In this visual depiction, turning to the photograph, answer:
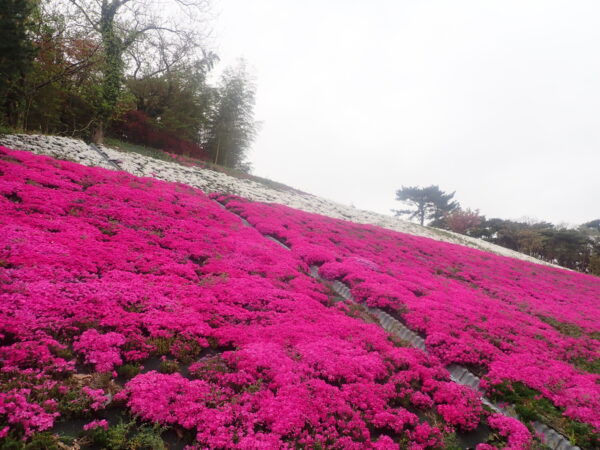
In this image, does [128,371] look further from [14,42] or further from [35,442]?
[14,42]

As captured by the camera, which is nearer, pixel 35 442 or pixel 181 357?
pixel 35 442

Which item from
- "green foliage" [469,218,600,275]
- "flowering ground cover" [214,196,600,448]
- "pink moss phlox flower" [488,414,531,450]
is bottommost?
"pink moss phlox flower" [488,414,531,450]

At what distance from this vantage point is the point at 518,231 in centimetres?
5406

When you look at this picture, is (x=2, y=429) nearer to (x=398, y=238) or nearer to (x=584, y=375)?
(x=584, y=375)

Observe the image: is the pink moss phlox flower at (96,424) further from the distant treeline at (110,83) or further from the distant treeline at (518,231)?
the distant treeline at (518,231)

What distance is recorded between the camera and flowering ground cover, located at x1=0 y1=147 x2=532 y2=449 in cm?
486

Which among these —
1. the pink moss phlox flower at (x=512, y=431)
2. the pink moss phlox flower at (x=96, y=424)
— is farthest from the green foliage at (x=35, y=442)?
the pink moss phlox flower at (x=512, y=431)

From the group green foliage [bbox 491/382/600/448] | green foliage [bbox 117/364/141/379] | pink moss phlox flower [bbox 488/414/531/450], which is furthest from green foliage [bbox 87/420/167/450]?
green foliage [bbox 491/382/600/448]

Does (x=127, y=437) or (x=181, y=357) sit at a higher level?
(x=181, y=357)

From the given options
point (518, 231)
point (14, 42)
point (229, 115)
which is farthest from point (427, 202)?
point (14, 42)

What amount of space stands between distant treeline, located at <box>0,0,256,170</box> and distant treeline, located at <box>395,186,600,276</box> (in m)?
44.1

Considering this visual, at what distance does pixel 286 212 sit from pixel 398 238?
33.2ft

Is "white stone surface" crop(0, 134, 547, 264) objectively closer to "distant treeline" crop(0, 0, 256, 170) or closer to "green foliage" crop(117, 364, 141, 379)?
"distant treeline" crop(0, 0, 256, 170)

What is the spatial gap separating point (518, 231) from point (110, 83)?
62496 millimetres
